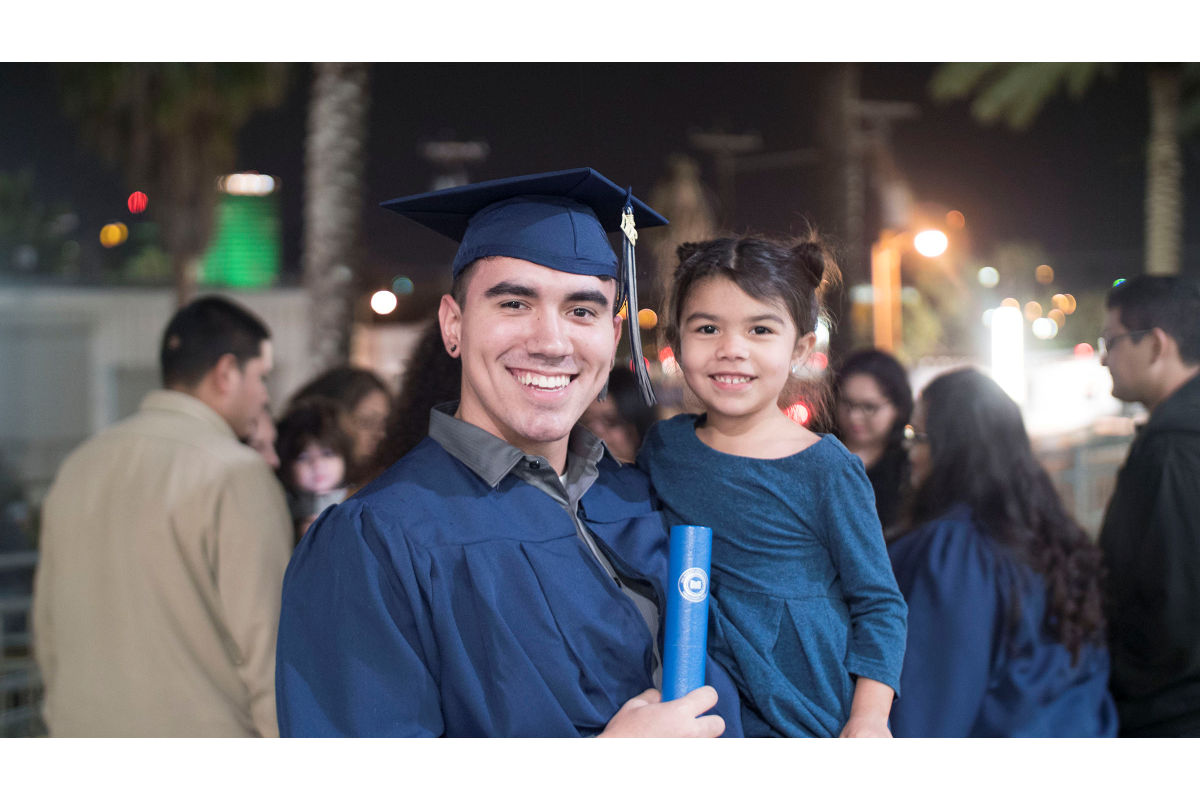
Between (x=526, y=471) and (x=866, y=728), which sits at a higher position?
(x=526, y=471)

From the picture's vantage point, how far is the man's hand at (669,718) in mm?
1563

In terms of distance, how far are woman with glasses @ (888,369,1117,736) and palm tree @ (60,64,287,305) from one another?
16.6 ft

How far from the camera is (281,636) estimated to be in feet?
5.20

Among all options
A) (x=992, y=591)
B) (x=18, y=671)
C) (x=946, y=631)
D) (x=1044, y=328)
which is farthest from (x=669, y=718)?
(x=1044, y=328)

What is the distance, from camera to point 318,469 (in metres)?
3.78

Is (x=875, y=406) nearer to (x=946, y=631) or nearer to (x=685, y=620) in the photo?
(x=946, y=631)

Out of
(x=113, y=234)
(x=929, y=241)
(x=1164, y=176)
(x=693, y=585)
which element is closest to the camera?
(x=693, y=585)

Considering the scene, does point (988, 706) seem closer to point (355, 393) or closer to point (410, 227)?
point (355, 393)

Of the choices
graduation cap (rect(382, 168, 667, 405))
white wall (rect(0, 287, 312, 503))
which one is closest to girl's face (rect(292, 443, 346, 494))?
graduation cap (rect(382, 168, 667, 405))

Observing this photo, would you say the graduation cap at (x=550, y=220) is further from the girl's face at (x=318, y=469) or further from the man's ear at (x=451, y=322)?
the girl's face at (x=318, y=469)

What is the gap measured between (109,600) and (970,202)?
607 centimetres

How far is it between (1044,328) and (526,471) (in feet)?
19.8

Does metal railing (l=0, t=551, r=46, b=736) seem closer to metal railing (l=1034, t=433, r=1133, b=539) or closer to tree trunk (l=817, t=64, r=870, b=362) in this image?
tree trunk (l=817, t=64, r=870, b=362)
